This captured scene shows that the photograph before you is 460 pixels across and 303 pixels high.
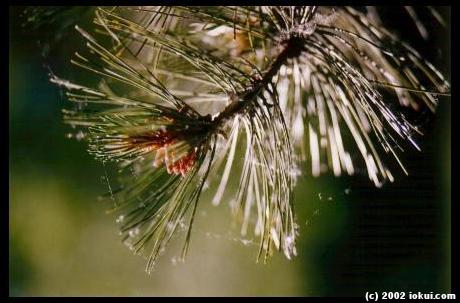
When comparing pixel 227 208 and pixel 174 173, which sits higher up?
pixel 227 208

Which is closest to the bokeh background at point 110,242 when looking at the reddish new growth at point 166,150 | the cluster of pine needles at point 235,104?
the cluster of pine needles at point 235,104

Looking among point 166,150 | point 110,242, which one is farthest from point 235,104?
point 110,242

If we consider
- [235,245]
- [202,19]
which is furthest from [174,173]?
[235,245]

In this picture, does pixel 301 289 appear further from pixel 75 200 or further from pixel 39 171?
pixel 39 171

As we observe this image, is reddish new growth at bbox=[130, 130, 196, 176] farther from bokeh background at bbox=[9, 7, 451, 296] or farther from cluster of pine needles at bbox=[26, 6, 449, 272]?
bokeh background at bbox=[9, 7, 451, 296]

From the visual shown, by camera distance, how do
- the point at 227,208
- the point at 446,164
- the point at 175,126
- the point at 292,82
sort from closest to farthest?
the point at 175,126 → the point at 292,82 → the point at 446,164 → the point at 227,208

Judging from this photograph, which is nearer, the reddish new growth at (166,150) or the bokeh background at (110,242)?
the reddish new growth at (166,150)

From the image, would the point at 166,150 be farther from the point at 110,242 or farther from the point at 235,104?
the point at 110,242

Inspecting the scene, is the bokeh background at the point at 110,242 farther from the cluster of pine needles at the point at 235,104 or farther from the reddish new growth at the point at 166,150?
the reddish new growth at the point at 166,150
